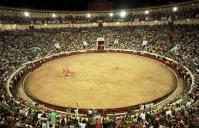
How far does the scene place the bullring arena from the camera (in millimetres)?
33781

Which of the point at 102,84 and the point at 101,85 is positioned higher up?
the point at 102,84

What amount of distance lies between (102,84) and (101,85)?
47cm

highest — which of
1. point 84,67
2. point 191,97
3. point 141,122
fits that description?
point 84,67

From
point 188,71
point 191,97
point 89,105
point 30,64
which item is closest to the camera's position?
point 191,97

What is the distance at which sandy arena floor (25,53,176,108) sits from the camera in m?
34.1

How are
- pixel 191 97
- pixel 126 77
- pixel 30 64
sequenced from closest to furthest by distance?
1. pixel 191 97
2. pixel 126 77
3. pixel 30 64

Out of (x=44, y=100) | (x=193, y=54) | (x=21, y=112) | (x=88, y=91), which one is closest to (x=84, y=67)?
(x=88, y=91)

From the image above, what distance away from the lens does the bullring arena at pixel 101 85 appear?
111ft

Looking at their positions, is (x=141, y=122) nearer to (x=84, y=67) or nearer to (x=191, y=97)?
(x=191, y=97)

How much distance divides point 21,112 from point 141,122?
1155 centimetres

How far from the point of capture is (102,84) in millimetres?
39531

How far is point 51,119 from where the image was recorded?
25281mm

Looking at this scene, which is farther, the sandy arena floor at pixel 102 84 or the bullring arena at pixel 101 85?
the sandy arena floor at pixel 102 84

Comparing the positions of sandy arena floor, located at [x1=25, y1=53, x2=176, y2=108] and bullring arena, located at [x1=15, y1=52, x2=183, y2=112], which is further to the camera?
sandy arena floor, located at [x1=25, y1=53, x2=176, y2=108]
